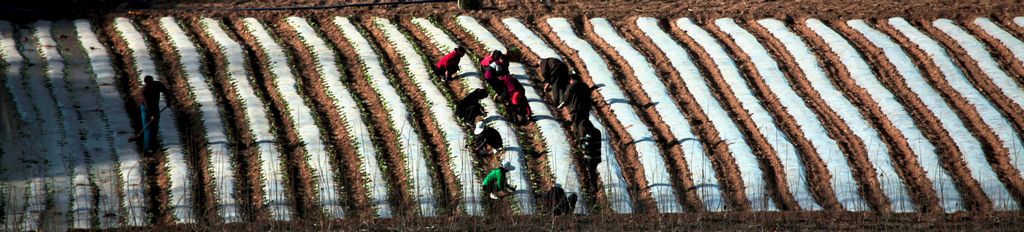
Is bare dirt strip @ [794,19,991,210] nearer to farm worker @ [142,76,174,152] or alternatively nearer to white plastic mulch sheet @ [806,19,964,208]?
white plastic mulch sheet @ [806,19,964,208]

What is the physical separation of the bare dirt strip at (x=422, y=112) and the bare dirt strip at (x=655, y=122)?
9.22 feet

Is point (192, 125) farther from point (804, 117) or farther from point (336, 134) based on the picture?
point (804, 117)

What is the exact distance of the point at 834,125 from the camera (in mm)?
21906

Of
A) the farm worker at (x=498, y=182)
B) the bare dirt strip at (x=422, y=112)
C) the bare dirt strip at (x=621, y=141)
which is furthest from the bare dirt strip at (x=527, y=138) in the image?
the bare dirt strip at (x=621, y=141)

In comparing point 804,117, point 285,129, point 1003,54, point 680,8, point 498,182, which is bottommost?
point 498,182

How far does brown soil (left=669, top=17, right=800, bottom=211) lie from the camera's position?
18.9m

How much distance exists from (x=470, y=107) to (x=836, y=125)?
19.3 ft

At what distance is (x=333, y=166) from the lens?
19938mm

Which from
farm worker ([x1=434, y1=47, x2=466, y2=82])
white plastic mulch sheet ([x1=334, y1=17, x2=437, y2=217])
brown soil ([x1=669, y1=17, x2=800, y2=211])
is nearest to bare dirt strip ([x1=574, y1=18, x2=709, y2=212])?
brown soil ([x1=669, y1=17, x2=800, y2=211])

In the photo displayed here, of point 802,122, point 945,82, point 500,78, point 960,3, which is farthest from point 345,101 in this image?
point 960,3

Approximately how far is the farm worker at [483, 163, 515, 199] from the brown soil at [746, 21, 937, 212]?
490cm

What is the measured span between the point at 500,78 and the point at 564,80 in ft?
3.76

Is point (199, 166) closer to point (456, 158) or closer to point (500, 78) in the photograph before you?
point (456, 158)

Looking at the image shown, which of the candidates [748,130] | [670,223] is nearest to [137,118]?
[748,130]
